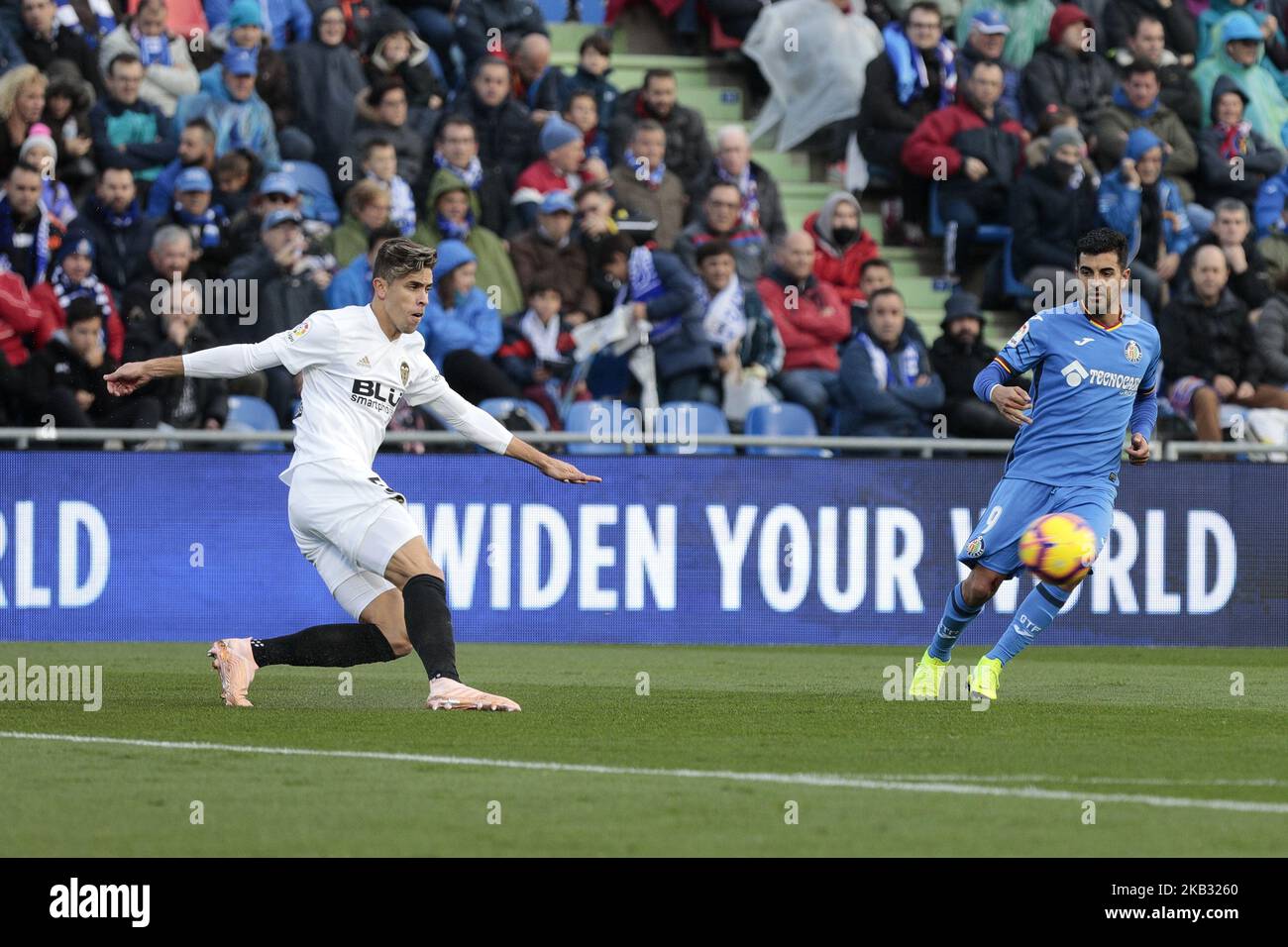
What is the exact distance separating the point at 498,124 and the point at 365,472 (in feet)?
27.9

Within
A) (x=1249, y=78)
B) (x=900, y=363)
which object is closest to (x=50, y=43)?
(x=900, y=363)

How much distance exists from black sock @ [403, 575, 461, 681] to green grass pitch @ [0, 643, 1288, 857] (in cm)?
25

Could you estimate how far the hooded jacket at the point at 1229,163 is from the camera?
798 inches

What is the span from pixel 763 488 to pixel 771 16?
577 centimetres

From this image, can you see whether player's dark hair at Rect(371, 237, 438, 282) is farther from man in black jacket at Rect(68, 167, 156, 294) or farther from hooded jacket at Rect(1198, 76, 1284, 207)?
hooded jacket at Rect(1198, 76, 1284, 207)

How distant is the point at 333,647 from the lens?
10438 millimetres

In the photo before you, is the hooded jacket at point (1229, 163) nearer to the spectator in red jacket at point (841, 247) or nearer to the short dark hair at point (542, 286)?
the spectator in red jacket at point (841, 247)

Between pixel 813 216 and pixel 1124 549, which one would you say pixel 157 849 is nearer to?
pixel 1124 549

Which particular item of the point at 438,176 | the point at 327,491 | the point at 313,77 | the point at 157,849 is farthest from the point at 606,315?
the point at 157,849

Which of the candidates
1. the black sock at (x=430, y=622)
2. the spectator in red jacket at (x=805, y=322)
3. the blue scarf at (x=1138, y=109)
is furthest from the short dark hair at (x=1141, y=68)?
the black sock at (x=430, y=622)

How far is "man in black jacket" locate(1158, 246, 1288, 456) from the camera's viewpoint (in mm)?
17984

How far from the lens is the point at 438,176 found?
17250 mm
